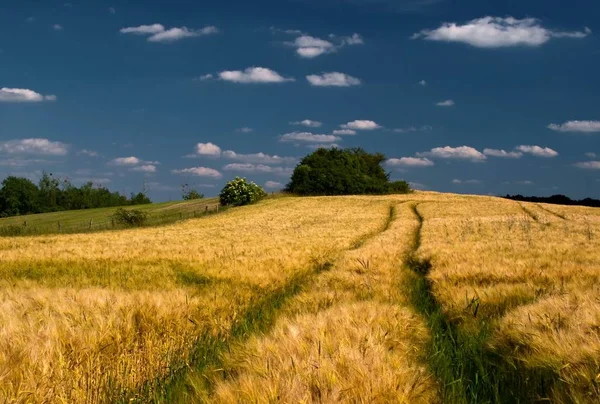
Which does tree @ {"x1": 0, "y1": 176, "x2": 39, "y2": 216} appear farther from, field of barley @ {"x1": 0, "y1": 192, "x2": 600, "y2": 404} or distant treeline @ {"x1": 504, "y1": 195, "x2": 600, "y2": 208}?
field of barley @ {"x1": 0, "y1": 192, "x2": 600, "y2": 404}

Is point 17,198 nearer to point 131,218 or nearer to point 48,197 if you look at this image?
point 48,197

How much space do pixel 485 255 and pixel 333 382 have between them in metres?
10.2

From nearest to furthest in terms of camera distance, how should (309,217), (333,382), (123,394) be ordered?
(333,382) → (123,394) → (309,217)

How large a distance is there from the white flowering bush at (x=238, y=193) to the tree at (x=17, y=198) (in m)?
79.4

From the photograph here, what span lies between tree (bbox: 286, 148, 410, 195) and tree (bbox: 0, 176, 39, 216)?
81.3m

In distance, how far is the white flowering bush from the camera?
69.1m

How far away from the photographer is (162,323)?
5664mm

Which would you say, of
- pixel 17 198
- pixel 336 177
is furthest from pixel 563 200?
pixel 17 198

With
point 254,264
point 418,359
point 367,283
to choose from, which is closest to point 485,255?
point 367,283

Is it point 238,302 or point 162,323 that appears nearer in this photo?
point 162,323

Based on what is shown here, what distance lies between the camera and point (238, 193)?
69.2 metres

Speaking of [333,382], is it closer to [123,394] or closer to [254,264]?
[123,394]

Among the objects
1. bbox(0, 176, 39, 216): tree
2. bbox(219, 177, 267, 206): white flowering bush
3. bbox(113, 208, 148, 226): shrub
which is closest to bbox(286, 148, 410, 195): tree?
bbox(219, 177, 267, 206): white flowering bush

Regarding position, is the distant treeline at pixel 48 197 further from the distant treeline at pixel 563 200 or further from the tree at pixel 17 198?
the distant treeline at pixel 563 200
